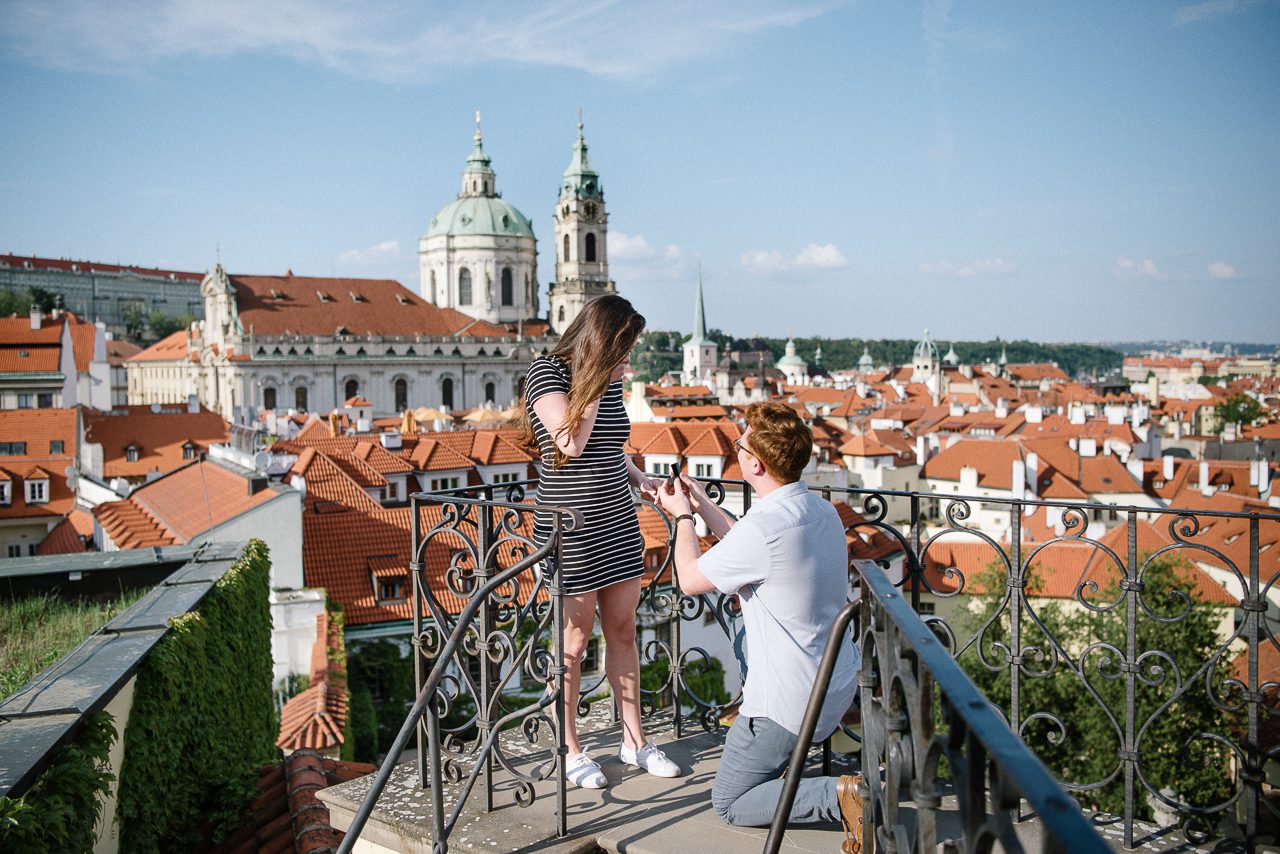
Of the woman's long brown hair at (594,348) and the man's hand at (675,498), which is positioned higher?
the woman's long brown hair at (594,348)

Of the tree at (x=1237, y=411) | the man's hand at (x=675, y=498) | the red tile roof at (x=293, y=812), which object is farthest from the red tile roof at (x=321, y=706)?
the tree at (x=1237, y=411)

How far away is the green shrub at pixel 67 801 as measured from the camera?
9.60 feet

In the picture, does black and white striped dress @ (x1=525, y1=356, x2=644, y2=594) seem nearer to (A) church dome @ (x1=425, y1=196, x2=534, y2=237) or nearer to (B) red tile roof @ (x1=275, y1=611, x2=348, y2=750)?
(B) red tile roof @ (x1=275, y1=611, x2=348, y2=750)

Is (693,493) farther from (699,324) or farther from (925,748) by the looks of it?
(699,324)

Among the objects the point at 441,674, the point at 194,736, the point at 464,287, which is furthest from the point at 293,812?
the point at 464,287

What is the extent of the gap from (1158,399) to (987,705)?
112 m

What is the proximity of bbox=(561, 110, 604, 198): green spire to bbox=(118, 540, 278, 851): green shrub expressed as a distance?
93617 millimetres

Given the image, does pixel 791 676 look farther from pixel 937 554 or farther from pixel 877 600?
pixel 937 554

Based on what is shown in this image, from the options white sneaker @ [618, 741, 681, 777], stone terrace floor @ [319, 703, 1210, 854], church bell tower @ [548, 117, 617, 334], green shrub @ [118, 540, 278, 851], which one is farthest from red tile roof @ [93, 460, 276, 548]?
church bell tower @ [548, 117, 617, 334]

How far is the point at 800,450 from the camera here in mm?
3201

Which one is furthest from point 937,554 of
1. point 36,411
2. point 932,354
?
point 932,354

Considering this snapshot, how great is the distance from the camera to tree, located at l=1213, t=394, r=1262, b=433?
264 ft

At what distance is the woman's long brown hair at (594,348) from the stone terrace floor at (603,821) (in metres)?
1.25

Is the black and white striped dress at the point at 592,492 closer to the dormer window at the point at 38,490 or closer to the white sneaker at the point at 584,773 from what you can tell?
the white sneaker at the point at 584,773
